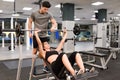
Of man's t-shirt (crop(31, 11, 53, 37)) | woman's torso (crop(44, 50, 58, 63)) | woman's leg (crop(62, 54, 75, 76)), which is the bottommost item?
woman's leg (crop(62, 54, 75, 76))

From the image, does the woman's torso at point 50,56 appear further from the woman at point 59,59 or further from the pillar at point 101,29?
the pillar at point 101,29

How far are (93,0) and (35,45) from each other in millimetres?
5426

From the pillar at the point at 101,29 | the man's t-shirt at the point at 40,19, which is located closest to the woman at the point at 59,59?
the man's t-shirt at the point at 40,19

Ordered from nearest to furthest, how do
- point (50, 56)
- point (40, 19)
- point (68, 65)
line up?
point (68, 65), point (50, 56), point (40, 19)

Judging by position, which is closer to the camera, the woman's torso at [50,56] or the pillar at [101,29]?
the woman's torso at [50,56]

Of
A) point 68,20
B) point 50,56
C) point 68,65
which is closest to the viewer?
point 68,65

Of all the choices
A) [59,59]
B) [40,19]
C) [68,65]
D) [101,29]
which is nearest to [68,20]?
[101,29]

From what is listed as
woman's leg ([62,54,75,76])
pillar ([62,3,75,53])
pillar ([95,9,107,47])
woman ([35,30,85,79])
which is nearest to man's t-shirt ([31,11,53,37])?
woman ([35,30,85,79])

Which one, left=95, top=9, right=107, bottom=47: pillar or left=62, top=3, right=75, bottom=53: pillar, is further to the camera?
left=95, top=9, right=107, bottom=47: pillar

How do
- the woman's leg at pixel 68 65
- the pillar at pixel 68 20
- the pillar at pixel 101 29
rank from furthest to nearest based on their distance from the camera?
the pillar at pixel 101 29
the pillar at pixel 68 20
the woman's leg at pixel 68 65

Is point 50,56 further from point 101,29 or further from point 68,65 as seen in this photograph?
point 101,29

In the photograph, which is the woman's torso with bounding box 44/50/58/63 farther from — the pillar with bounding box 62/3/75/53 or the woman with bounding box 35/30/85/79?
the pillar with bounding box 62/3/75/53

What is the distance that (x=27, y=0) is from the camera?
733cm

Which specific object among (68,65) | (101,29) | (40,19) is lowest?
(68,65)
